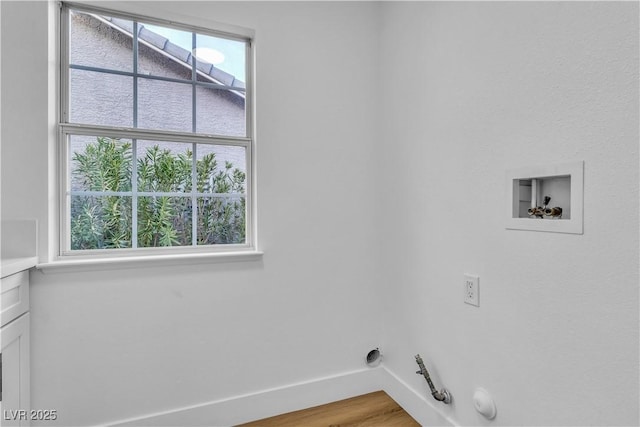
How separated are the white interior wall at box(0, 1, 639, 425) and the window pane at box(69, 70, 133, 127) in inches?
5.4

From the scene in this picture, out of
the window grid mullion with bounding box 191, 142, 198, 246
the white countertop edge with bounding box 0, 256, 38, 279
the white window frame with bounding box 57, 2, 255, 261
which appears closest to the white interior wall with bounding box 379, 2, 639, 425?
the white window frame with bounding box 57, 2, 255, 261

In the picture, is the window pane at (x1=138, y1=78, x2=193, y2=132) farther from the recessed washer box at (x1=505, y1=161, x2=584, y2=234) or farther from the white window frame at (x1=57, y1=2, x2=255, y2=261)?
the recessed washer box at (x1=505, y1=161, x2=584, y2=234)

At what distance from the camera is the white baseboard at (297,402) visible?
5.43 feet

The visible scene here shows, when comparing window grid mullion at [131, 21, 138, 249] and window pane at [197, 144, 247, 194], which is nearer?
window grid mullion at [131, 21, 138, 249]

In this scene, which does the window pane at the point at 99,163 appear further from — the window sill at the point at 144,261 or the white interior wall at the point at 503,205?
the white interior wall at the point at 503,205

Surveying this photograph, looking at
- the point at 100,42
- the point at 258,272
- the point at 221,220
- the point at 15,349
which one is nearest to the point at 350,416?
the point at 258,272

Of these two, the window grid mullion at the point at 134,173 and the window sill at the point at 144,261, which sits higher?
the window grid mullion at the point at 134,173

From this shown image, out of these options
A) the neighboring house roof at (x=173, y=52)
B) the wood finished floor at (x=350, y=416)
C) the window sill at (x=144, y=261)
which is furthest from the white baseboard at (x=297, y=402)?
the neighboring house roof at (x=173, y=52)

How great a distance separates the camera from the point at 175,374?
1.66m

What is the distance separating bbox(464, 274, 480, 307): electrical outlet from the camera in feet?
4.64

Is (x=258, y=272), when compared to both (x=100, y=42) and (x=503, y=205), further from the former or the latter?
(x=100, y=42)

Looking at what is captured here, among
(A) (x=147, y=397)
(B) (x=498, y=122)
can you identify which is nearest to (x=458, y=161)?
(B) (x=498, y=122)

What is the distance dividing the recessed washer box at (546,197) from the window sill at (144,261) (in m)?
1.20

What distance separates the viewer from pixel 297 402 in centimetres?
189
